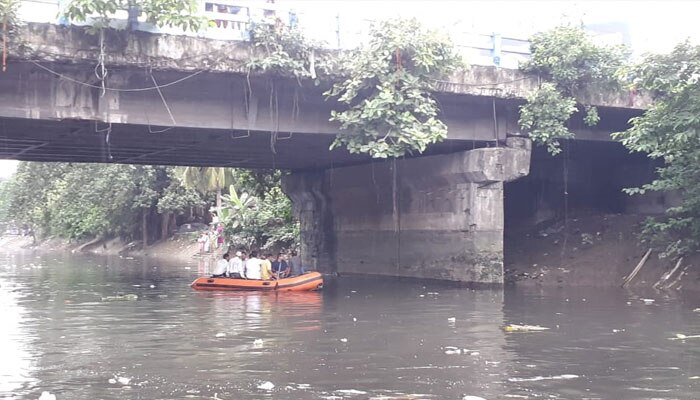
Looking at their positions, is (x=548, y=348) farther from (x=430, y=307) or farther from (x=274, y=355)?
(x=430, y=307)

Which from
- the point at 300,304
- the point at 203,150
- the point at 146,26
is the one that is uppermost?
the point at 146,26

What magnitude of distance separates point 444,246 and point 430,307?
7.10m

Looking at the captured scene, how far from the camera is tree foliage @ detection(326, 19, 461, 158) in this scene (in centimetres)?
2111

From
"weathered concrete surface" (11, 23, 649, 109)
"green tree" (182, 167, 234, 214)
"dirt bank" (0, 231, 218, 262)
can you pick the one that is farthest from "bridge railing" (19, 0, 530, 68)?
"dirt bank" (0, 231, 218, 262)

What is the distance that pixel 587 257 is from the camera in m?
26.7

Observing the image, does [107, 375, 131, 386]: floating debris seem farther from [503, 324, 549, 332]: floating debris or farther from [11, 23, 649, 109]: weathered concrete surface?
[11, 23, 649, 109]: weathered concrete surface

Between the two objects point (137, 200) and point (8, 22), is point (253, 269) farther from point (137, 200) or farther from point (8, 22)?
point (137, 200)

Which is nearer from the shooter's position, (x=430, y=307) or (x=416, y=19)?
(x=430, y=307)

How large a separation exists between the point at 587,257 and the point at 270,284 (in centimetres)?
1040

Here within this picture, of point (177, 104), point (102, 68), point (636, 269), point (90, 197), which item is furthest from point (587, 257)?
point (90, 197)

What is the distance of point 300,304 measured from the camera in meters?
20.4

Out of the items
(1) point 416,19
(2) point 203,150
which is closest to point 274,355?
(1) point 416,19

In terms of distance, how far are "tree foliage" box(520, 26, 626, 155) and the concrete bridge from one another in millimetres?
581

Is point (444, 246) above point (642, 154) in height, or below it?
below
